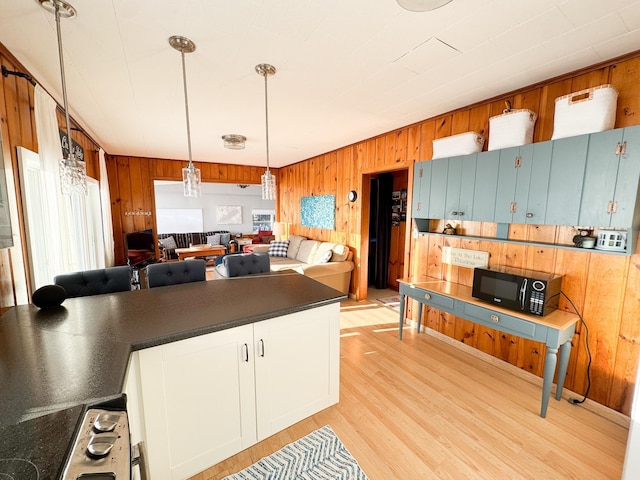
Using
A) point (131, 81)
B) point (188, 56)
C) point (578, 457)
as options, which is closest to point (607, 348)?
point (578, 457)

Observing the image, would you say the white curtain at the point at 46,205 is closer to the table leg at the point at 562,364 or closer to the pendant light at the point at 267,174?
the pendant light at the point at 267,174

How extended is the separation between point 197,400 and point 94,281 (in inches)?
54.5

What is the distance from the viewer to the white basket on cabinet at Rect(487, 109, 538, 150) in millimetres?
2207

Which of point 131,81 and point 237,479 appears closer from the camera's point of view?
point 237,479

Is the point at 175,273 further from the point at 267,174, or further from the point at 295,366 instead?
the point at 295,366

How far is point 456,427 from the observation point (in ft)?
6.43

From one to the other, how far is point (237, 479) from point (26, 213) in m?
2.23

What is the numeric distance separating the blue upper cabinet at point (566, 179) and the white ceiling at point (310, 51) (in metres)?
0.60

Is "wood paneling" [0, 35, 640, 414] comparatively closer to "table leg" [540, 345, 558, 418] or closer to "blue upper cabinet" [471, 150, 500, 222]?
"blue upper cabinet" [471, 150, 500, 222]

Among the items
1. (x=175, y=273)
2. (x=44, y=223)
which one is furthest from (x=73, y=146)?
(x=175, y=273)

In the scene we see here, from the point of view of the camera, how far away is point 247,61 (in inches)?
76.0

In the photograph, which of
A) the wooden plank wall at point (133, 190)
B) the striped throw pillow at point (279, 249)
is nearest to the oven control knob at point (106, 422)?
the striped throw pillow at point (279, 249)

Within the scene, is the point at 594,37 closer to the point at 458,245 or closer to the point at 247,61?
the point at 458,245

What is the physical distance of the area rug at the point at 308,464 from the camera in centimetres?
161
